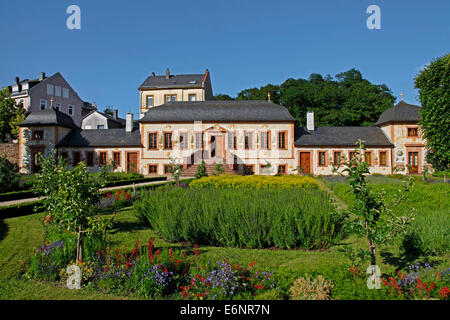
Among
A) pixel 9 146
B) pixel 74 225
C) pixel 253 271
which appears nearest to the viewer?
pixel 253 271

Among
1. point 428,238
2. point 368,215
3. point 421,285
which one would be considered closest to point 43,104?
point 368,215

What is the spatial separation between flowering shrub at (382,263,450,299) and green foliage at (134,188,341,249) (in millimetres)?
2555

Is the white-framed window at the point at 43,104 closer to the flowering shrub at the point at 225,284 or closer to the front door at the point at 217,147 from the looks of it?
the front door at the point at 217,147

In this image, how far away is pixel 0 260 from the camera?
6.45 m

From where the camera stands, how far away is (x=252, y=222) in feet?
24.6

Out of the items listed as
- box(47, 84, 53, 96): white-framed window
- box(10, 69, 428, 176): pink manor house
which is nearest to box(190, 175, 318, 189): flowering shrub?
box(10, 69, 428, 176): pink manor house

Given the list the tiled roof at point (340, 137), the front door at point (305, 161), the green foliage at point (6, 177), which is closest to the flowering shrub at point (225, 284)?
the green foliage at point (6, 177)

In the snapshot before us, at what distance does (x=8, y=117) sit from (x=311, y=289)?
143 feet

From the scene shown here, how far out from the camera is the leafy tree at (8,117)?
117 ft

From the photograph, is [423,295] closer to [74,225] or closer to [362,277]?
[362,277]

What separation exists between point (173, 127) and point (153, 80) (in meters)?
17.8

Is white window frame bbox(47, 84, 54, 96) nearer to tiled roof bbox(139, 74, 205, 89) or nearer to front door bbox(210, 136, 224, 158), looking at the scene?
tiled roof bbox(139, 74, 205, 89)

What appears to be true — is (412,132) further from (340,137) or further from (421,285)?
(421,285)
